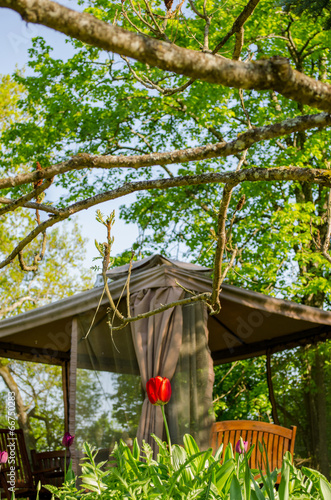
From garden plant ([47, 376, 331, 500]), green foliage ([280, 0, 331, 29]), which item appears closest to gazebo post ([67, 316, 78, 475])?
garden plant ([47, 376, 331, 500])

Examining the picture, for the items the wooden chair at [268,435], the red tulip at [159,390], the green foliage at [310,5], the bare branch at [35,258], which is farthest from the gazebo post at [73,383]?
the green foliage at [310,5]

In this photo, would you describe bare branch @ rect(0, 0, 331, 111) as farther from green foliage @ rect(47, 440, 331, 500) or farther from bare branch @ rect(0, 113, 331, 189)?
green foliage @ rect(47, 440, 331, 500)

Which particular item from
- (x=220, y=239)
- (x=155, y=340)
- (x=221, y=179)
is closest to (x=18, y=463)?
(x=155, y=340)

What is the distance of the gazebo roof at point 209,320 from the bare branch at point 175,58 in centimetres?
337

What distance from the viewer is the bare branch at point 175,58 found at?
49.7 inches

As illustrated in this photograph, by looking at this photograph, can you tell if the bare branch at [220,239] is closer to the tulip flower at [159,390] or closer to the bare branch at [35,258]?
the tulip flower at [159,390]

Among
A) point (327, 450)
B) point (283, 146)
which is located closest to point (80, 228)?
point (283, 146)

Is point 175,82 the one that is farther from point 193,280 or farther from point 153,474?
point 153,474

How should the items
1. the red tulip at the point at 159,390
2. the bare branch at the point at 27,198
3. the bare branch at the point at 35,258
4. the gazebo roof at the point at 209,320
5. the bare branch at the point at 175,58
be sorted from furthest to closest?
the gazebo roof at the point at 209,320, the bare branch at the point at 35,258, the red tulip at the point at 159,390, the bare branch at the point at 27,198, the bare branch at the point at 175,58

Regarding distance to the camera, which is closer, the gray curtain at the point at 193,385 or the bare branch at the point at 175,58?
the bare branch at the point at 175,58

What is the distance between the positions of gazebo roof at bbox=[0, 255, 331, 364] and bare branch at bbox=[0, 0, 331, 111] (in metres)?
3.37

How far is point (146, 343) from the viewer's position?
489 centimetres

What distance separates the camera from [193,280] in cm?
500

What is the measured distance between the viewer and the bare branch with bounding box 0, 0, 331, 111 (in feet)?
4.14
